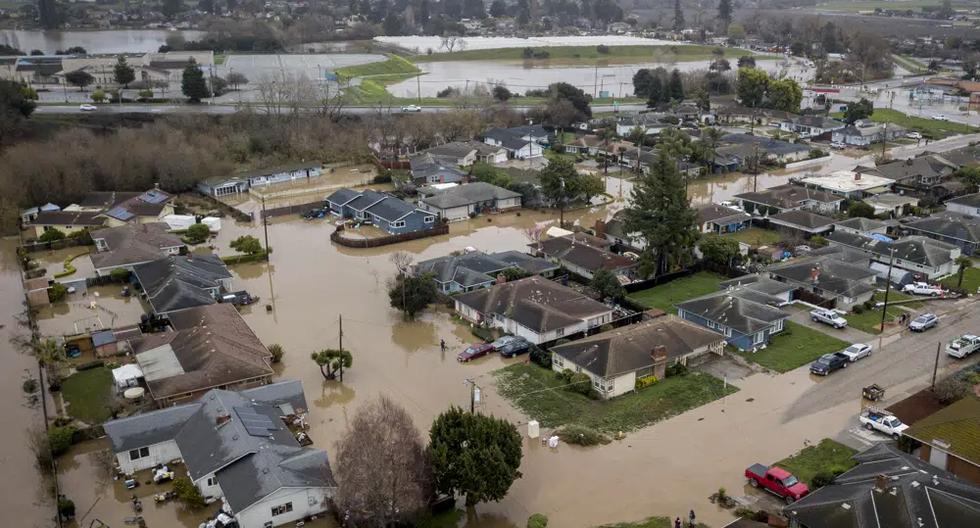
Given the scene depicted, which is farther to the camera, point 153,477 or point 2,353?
point 2,353

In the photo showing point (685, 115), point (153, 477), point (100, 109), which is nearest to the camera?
point (153, 477)

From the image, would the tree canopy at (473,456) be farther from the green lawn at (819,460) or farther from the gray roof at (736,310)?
the gray roof at (736,310)

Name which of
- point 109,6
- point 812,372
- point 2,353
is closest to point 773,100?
point 812,372

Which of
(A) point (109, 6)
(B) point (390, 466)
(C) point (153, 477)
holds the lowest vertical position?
(C) point (153, 477)

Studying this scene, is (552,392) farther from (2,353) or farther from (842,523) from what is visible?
(2,353)

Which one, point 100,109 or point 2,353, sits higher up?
point 100,109
